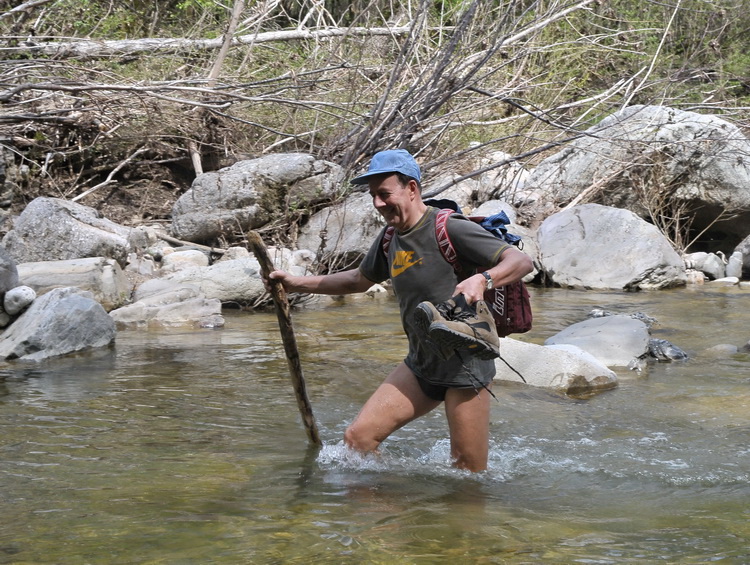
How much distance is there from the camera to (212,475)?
444 centimetres

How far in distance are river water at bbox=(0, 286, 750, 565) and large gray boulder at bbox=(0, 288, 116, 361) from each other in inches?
6.9

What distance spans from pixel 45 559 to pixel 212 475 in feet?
4.05

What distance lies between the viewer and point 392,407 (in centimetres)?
418

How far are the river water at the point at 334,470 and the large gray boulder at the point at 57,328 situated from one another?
0.18 m

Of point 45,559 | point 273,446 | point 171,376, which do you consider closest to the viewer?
point 45,559

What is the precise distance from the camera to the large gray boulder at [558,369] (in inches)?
263

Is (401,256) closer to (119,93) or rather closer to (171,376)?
(171,376)

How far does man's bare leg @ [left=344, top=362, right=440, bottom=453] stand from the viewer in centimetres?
418

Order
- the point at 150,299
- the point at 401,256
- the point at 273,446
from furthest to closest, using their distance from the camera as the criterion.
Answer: the point at 150,299 < the point at 273,446 < the point at 401,256

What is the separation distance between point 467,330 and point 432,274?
48 cm

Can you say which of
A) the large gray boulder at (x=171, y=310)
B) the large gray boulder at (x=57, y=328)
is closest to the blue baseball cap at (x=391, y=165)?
the large gray boulder at (x=57, y=328)

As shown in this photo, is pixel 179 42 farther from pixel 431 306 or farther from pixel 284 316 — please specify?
pixel 431 306

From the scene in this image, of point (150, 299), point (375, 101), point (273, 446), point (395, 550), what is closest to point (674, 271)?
point (375, 101)

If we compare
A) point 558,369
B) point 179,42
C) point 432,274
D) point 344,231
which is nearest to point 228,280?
point 344,231
